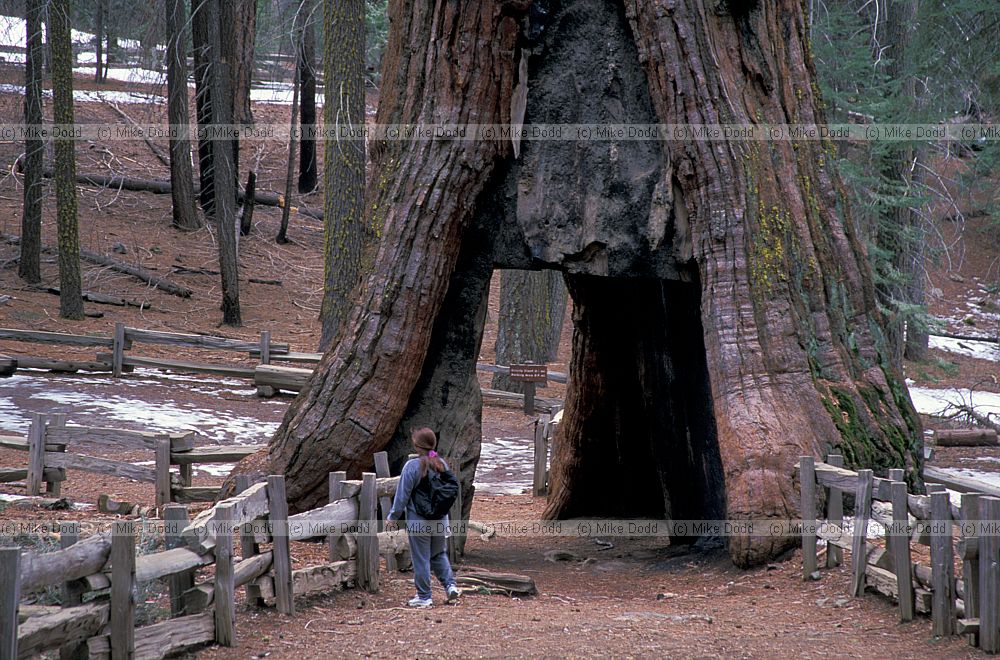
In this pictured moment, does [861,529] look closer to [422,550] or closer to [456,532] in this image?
[422,550]

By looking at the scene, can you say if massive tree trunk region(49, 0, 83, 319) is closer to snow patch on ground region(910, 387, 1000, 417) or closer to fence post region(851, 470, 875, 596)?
fence post region(851, 470, 875, 596)

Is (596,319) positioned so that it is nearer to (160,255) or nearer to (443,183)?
(443,183)

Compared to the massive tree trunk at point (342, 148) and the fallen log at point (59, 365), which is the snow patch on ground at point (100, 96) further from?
the massive tree trunk at point (342, 148)

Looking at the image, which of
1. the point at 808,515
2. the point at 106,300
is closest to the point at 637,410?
the point at 808,515

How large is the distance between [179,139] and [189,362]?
855cm

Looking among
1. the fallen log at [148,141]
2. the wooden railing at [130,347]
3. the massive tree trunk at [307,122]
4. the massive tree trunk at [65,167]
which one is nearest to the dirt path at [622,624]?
the wooden railing at [130,347]

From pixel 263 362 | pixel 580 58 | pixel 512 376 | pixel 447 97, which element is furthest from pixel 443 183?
pixel 263 362

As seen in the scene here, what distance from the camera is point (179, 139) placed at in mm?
24484

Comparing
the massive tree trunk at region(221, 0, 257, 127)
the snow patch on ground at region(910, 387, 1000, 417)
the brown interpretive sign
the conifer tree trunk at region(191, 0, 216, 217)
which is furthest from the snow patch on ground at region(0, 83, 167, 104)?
the snow patch on ground at region(910, 387, 1000, 417)

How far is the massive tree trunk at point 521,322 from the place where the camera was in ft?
63.6

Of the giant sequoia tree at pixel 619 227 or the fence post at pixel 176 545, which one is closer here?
the fence post at pixel 176 545

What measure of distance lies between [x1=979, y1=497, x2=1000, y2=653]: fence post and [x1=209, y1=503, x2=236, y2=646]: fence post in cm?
437

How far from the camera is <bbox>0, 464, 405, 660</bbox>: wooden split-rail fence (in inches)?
186

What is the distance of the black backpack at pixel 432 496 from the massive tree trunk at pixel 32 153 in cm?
1471
